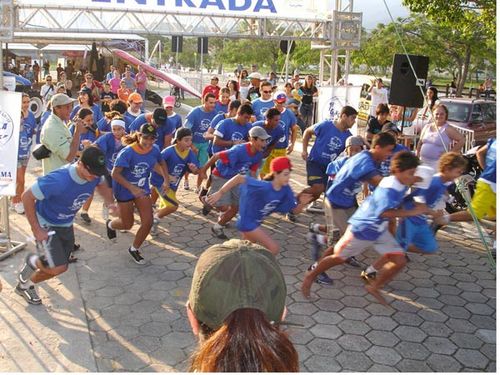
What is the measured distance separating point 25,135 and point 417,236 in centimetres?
528

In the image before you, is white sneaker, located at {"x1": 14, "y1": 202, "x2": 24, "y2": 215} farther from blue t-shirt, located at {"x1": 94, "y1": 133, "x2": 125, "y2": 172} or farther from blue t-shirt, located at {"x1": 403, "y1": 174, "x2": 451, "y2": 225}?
blue t-shirt, located at {"x1": 403, "y1": 174, "x2": 451, "y2": 225}

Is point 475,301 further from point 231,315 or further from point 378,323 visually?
point 231,315

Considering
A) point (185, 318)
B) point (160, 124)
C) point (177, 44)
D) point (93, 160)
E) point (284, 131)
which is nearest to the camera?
point (93, 160)

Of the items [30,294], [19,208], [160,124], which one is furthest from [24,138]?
[30,294]

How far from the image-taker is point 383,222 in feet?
16.5

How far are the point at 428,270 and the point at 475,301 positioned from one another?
0.85 metres

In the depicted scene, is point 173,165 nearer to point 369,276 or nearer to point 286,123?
point 286,123

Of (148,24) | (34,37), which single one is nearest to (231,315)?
(148,24)

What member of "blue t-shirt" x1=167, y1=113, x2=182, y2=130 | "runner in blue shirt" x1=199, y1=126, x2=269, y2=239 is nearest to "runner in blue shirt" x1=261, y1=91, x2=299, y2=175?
"runner in blue shirt" x1=199, y1=126, x2=269, y2=239

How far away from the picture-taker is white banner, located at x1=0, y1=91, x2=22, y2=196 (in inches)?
235

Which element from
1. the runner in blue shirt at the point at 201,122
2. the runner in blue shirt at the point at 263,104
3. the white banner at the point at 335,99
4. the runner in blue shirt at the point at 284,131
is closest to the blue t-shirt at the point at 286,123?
the runner in blue shirt at the point at 284,131

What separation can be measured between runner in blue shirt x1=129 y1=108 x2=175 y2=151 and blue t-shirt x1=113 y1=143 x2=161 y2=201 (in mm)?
1257

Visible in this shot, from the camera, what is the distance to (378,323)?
5129 millimetres

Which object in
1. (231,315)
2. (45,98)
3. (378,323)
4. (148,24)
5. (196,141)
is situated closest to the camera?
(231,315)
